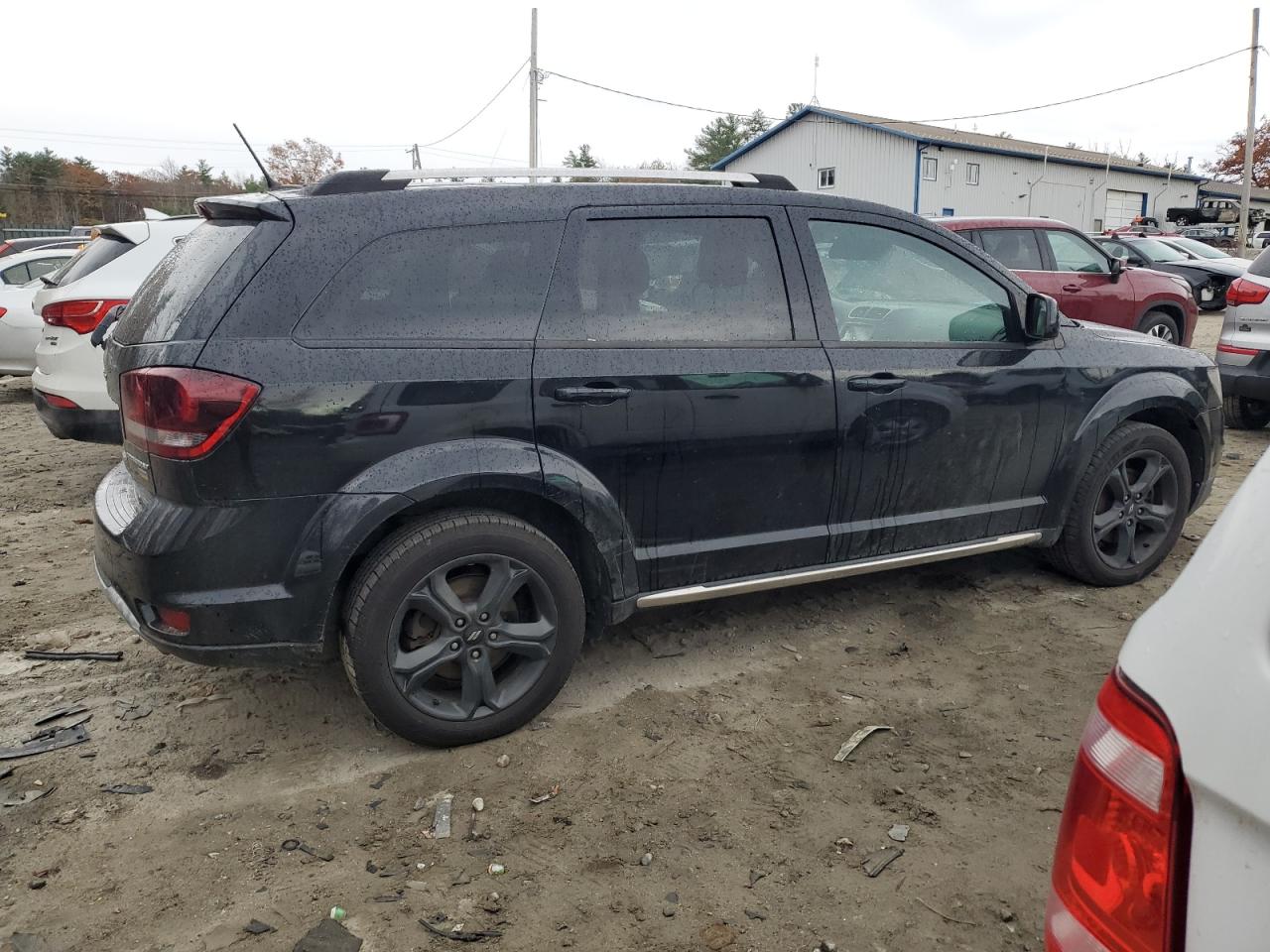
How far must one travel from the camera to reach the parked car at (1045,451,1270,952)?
3.31 ft

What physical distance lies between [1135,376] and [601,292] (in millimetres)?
2631

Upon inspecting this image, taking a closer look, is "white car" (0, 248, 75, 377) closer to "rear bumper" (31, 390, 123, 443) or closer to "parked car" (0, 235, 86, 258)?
"parked car" (0, 235, 86, 258)

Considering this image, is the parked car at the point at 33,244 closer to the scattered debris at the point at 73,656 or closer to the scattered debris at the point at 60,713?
the scattered debris at the point at 73,656

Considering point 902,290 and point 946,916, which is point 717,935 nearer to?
point 946,916

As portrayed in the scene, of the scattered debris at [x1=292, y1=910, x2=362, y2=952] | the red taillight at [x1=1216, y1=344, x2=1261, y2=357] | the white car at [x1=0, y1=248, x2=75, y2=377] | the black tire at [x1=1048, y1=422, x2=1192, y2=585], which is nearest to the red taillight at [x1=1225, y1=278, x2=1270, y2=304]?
the red taillight at [x1=1216, y1=344, x2=1261, y2=357]

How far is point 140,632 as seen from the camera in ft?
9.98

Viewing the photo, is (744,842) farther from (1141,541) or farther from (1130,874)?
(1141,541)

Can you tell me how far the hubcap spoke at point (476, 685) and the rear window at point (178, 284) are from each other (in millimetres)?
1384

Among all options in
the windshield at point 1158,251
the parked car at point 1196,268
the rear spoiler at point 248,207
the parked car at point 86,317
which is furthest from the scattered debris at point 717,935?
the windshield at point 1158,251

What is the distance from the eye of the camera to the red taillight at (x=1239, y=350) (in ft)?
24.8

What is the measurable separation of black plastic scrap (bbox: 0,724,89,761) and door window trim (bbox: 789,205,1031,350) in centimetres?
303

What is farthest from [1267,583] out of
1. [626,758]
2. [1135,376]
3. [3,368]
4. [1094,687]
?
[3,368]

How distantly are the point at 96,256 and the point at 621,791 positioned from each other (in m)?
6.03

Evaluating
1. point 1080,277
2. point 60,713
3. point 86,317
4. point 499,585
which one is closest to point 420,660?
point 499,585
